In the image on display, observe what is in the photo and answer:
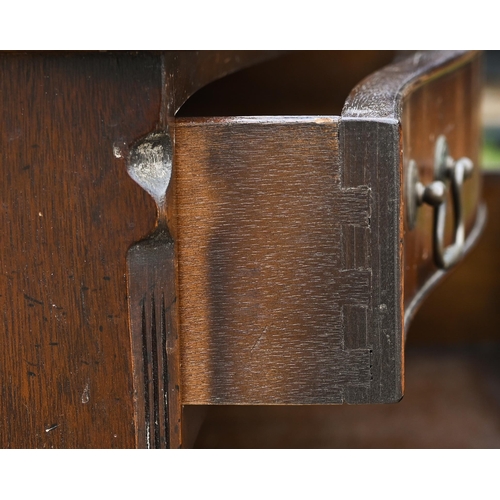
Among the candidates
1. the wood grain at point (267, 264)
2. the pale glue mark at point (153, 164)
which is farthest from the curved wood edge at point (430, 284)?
the pale glue mark at point (153, 164)

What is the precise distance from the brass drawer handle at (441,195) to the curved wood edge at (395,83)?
2.7 inches

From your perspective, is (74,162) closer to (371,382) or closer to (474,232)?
(371,382)

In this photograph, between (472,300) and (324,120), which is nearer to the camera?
(324,120)

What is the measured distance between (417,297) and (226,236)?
0.26 meters

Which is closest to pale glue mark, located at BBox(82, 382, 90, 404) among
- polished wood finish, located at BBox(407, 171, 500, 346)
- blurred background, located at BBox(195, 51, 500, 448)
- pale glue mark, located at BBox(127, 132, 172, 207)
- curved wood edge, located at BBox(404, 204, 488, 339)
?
pale glue mark, located at BBox(127, 132, 172, 207)

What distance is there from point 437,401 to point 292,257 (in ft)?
2.49

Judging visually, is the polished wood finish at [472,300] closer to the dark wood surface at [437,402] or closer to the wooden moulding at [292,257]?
the dark wood surface at [437,402]

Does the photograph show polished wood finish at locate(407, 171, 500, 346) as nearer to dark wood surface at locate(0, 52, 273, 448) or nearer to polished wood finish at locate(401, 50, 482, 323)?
polished wood finish at locate(401, 50, 482, 323)

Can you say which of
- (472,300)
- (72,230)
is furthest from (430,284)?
(472,300)

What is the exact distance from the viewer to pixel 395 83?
22.7 inches

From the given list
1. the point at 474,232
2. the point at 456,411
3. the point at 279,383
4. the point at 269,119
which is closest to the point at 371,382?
the point at 279,383

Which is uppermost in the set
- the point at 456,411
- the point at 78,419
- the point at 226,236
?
the point at 226,236

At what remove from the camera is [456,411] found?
3.66 feet

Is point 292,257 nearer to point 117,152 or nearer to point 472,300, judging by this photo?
point 117,152
